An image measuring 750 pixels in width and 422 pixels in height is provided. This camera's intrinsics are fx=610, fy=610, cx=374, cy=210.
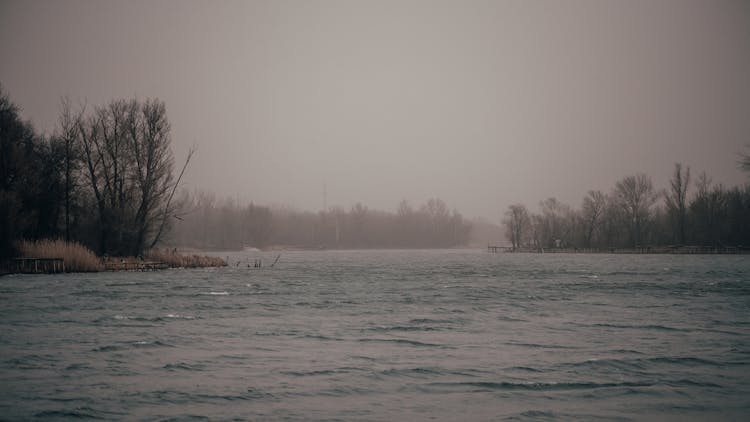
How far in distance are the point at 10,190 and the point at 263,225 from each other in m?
130

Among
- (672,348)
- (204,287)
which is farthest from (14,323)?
(672,348)

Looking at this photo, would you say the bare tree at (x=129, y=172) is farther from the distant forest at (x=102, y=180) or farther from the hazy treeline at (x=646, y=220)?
the hazy treeline at (x=646, y=220)

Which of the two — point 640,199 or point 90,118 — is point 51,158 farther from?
point 640,199

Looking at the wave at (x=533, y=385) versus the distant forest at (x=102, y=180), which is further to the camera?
the distant forest at (x=102, y=180)

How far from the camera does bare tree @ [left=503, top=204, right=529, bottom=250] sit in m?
161

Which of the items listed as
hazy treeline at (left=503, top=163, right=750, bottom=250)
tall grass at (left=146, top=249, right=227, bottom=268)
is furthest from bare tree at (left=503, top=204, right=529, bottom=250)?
tall grass at (left=146, top=249, right=227, bottom=268)

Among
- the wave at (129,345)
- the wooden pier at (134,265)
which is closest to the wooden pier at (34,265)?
the wooden pier at (134,265)

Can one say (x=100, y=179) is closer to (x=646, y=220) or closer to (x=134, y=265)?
(x=134, y=265)

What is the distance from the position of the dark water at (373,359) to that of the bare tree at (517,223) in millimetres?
131663

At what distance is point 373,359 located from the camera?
16094 millimetres

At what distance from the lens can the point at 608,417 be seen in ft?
35.4

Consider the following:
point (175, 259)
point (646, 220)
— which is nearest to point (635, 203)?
point (646, 220)

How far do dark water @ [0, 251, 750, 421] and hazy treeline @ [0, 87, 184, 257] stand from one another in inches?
989

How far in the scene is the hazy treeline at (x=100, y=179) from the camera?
2099 inches
